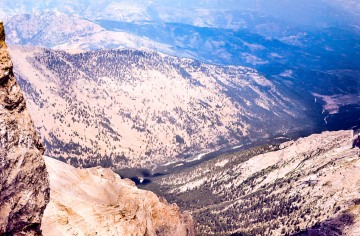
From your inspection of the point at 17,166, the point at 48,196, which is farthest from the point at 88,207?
the point at 17,166

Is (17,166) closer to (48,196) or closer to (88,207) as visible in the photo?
(48,196)

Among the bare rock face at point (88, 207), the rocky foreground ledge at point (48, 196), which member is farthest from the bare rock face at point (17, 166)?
the bare rock face at point (88, 207)

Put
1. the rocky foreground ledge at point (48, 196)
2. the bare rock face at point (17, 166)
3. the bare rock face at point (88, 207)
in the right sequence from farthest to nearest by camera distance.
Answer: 1. the bare rock face at point (88, 207)
2. the rocky foreground ledge at point (48, 196)
3. the bare rock face at point (17, 166)

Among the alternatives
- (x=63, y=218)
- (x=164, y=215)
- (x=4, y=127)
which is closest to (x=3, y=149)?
(x=4, y=127)

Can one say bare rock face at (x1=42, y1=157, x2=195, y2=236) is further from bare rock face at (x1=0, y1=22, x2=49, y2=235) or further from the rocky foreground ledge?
bare rock face at (x1=0, y1=22, x2=49, y2=235)

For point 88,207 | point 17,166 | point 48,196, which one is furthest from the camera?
point 88,207

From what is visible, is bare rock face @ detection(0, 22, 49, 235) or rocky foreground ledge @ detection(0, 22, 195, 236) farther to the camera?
rocky foreground ledge @ detection(0, 22, 195, 236)

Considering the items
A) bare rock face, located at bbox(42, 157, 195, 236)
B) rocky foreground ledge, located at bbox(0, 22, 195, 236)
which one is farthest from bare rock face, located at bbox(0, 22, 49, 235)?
bare rock face, located at bbox(42, 157, 195, 236)

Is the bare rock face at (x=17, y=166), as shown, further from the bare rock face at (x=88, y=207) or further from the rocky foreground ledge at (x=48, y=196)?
the bare rock face at (x=88, y=207)

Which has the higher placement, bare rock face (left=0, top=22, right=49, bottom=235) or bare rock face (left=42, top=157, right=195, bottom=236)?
bare rock face (left=0, top=22, right=49, bottom=235)
